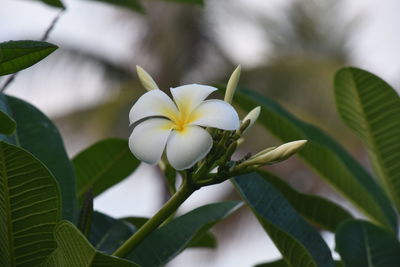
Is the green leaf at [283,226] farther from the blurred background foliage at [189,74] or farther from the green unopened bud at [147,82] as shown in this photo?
the blurred background foliage at [189,74]

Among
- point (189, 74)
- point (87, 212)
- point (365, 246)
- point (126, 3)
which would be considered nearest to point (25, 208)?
point (87, 212)

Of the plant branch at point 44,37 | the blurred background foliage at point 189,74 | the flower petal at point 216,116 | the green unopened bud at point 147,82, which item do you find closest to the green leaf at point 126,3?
the plant branch at point 44,37

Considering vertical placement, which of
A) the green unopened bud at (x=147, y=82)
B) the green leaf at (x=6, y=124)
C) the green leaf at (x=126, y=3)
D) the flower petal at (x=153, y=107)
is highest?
the flower petal at (x=153, y=107)

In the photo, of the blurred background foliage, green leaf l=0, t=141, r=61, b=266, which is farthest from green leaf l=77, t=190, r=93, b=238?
the blurred background foliage

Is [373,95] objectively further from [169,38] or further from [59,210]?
[169,38]

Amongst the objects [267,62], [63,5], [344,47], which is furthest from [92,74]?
[63,5]

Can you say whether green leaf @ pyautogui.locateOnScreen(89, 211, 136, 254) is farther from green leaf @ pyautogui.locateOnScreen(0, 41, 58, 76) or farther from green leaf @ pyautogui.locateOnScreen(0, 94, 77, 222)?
green leaf @ pyautogui.locateOnScreen(0, 41, 58, 76)
